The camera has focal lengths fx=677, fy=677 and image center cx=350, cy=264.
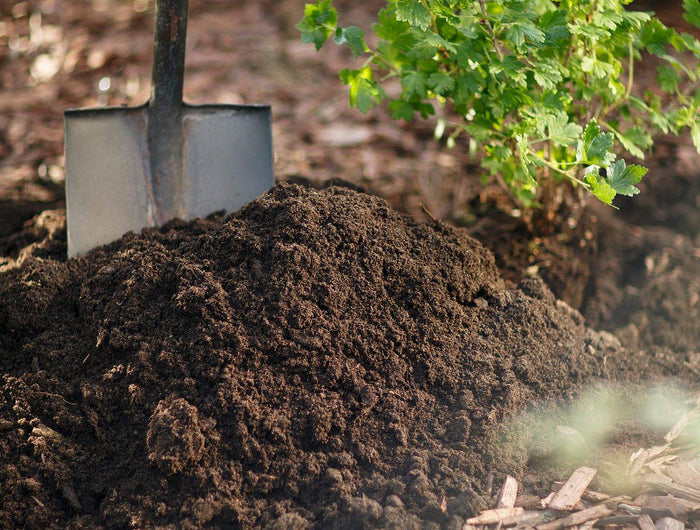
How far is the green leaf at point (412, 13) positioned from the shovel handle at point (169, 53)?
0.90 m

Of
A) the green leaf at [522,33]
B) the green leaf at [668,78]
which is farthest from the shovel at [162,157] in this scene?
the green leaf at [668,78]

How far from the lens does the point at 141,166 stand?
2.62 m

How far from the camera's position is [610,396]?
82.7 inches

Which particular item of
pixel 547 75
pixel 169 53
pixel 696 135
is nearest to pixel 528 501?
pixel 547 75

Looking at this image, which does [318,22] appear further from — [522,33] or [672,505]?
[672,505]

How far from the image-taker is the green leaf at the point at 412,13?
6.32ft

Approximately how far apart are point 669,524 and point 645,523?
0.19 feet

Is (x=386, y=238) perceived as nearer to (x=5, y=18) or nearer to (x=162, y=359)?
(x=162, y=359)

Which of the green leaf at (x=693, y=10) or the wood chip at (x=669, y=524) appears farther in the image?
the green leaf at (x=693, y=10)

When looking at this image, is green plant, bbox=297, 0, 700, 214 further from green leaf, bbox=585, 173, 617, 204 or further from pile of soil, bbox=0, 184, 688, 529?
pile of soil, bbox=0, 184, 688, 529

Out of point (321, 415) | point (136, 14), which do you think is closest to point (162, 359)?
point (321, 415)

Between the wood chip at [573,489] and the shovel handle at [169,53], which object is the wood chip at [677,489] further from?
the shovel handle at [169,53]

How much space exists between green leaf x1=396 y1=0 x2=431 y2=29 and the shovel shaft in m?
0.90

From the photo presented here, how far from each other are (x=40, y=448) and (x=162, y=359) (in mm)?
377
